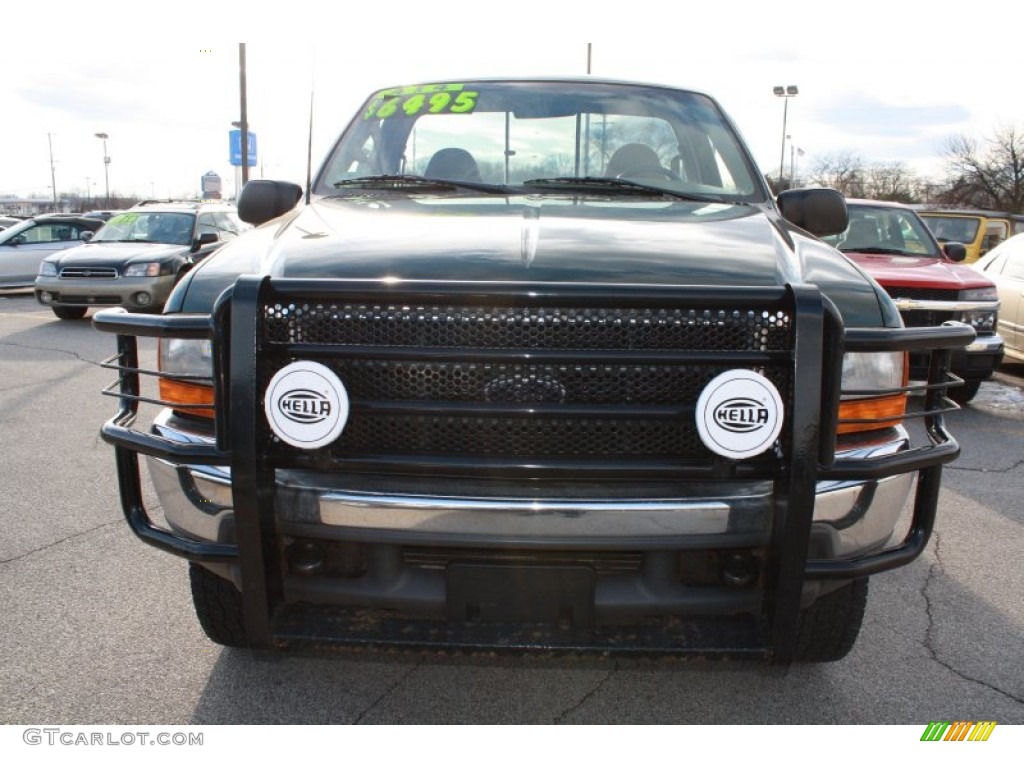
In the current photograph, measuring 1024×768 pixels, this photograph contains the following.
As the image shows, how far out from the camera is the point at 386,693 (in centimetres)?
279

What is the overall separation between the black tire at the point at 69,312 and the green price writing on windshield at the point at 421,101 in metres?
10.5

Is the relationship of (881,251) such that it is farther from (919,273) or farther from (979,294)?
(979,294)

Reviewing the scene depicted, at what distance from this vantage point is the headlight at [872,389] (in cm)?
232

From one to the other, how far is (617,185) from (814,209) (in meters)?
0.77

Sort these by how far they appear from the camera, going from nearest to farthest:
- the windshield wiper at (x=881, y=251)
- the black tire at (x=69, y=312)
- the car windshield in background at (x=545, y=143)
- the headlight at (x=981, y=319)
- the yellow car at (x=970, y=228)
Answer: the car windshield in background at (x=545, y=143)
the headlight at (x=981, y=319)
the windshield wiper at (x=881, y=251)
the black tire at (x=69, y=312)
the yellow car at (x=970, y=228)

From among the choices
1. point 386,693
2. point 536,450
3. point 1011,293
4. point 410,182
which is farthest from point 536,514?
point 1011,293

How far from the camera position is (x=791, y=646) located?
2.17 meters

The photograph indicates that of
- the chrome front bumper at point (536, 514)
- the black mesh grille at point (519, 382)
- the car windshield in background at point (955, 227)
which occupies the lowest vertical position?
the chrome front bumper at point (536, 514)

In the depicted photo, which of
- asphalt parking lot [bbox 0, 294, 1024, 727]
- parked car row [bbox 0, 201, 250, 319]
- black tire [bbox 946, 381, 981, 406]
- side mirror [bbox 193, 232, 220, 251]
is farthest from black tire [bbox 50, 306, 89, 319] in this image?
black tire [bbox 946, 381, 981, 406]

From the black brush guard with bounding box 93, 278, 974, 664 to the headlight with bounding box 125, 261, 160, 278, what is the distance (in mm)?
10588

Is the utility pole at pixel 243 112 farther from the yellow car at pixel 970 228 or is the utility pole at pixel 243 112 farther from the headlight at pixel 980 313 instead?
the headlight at pixel 980 313

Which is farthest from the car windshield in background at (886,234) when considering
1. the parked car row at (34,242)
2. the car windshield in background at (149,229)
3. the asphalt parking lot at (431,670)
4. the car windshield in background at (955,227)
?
the parked car row at (34,242)

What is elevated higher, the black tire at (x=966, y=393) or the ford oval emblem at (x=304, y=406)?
the ford oval emblem at (x=304, y=406)

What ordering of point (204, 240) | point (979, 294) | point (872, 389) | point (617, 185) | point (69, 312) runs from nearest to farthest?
point (872, 389) < point (617, 185) < point (979, 294) < point (204, 240) < point (69, 312)
